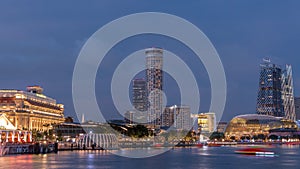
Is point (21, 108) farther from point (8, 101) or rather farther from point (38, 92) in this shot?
point (38, 92)

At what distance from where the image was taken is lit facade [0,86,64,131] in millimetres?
156375

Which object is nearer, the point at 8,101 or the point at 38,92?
the point at 8,101

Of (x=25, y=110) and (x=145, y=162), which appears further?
(x=25, y=110)

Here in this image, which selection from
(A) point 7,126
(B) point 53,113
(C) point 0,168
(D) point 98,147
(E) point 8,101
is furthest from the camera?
(B) point 53,113

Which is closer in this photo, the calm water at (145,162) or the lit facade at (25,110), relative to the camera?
the calm water at (145,162)

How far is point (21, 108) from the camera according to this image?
527 ft

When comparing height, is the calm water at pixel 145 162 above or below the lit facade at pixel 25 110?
below

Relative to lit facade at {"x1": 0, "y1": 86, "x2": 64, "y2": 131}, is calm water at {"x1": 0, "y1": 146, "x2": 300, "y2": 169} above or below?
below

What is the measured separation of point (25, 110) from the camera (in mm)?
160625

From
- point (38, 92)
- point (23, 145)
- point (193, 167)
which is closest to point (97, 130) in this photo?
point (38, 92)

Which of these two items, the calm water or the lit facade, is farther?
the lit facade

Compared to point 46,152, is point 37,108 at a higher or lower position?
higher

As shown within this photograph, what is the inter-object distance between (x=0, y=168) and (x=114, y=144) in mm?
92056

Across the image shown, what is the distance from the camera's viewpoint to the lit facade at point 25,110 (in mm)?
156375
